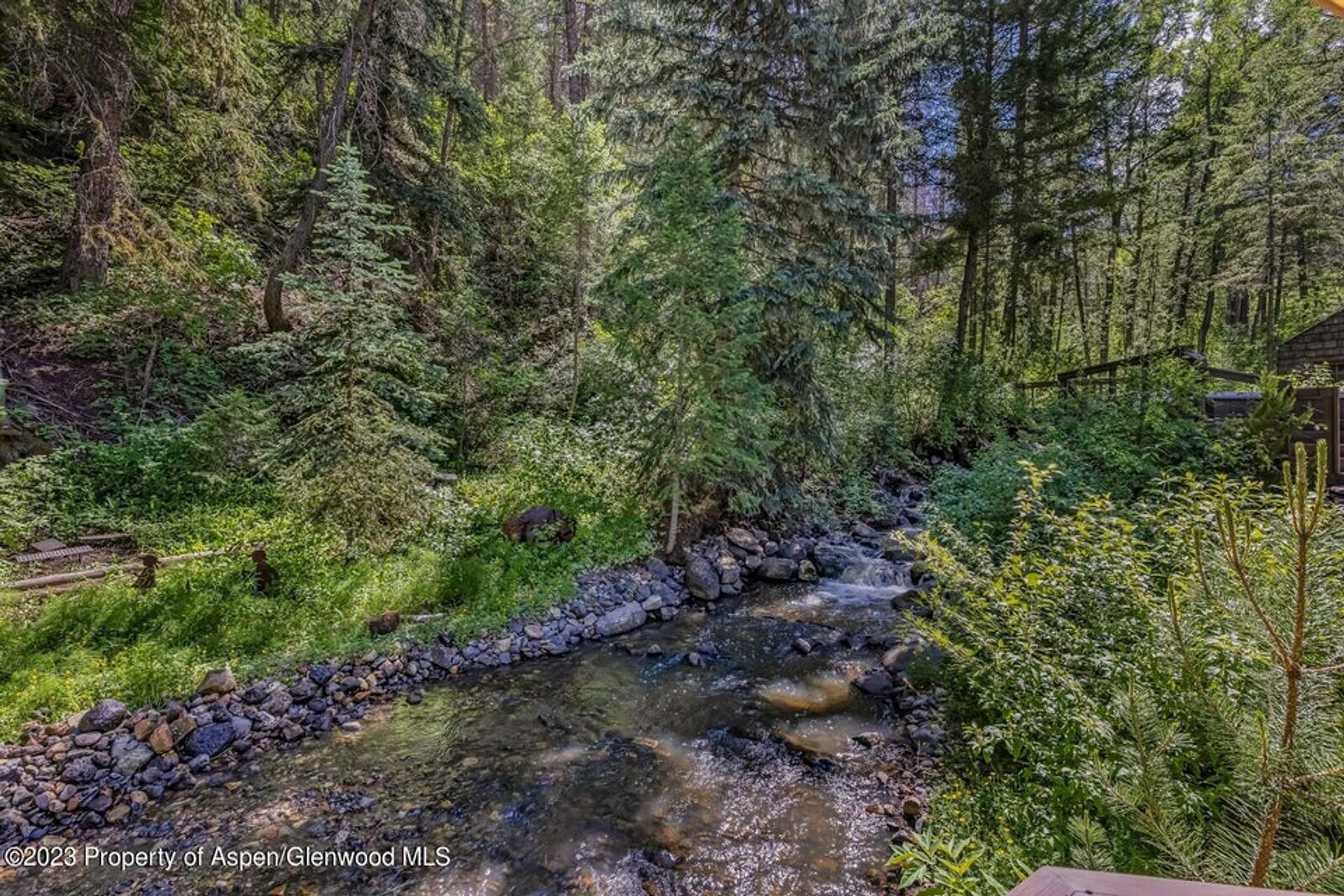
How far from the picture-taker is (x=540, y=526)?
834 cm

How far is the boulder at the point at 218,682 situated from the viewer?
521 cm

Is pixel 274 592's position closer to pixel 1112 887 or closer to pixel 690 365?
pixel 690 365

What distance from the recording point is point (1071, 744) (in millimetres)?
3146

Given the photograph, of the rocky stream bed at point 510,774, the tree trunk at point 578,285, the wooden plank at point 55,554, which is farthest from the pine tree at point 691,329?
the wooden plank at point 55,554

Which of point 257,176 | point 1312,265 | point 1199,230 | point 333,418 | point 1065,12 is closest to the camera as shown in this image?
point 333,418

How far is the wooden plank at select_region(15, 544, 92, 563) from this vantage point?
6047 mm

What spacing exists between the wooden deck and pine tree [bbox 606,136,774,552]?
765cm

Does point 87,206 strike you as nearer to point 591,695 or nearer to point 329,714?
point 329,714

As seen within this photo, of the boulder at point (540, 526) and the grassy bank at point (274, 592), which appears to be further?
the boulder at point (540, 526)

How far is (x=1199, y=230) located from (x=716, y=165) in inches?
701

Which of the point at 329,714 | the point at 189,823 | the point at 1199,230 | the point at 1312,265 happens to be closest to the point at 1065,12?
the point at 1199,230

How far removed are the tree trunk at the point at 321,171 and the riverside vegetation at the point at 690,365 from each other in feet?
0.25

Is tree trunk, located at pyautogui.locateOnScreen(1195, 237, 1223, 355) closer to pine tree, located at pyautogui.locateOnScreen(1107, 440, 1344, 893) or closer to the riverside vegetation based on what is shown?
the riverside vegetation

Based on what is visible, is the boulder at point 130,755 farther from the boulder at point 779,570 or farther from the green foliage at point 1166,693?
the boulder at point 779,570
